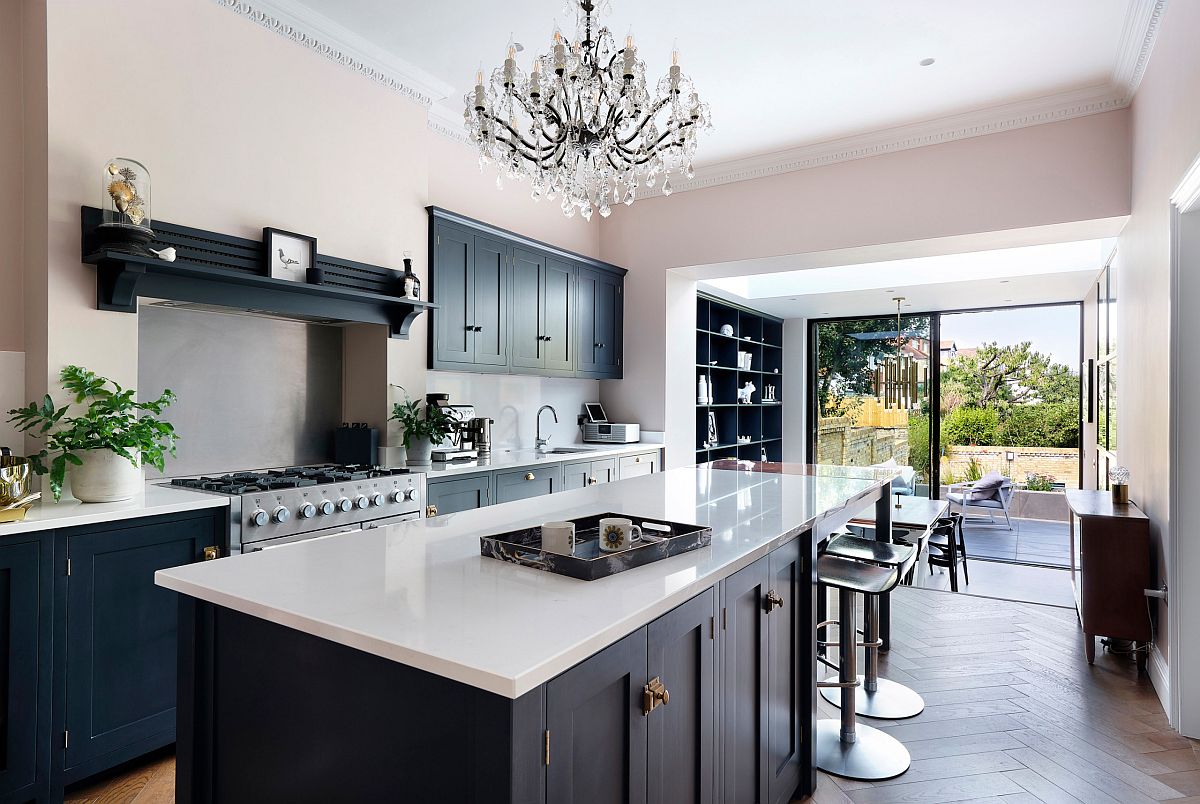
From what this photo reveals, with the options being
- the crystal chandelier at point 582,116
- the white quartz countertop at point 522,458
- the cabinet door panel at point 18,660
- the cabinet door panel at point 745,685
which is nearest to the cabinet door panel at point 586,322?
the white quartz countertop at point 522,458

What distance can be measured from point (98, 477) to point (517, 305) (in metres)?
2.77

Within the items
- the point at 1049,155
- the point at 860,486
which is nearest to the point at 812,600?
the point at 860,486

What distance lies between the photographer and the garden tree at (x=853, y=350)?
8.50 meters

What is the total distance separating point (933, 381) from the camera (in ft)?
26.5

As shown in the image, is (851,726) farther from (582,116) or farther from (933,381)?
(933,381)

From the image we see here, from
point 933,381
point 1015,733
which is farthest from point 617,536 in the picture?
point 933,381

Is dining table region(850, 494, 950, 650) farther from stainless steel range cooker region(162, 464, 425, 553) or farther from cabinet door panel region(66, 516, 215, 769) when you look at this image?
cabinet door panel region(66, 516, 215, 769)

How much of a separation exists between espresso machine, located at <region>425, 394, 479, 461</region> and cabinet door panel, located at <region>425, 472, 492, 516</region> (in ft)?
1.10

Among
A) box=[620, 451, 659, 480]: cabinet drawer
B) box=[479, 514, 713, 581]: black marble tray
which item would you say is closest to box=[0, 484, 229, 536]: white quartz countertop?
box=[479, 514, 713, 581]: black marble tray

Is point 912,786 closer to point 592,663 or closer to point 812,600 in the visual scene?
point 812,600

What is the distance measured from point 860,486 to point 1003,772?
3.72 feet

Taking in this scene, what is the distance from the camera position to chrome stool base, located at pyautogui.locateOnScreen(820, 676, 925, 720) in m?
2.96

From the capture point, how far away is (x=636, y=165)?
2.62 m

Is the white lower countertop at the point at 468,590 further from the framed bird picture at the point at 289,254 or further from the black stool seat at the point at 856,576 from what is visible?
the framed bird picture at the point at 289,254
